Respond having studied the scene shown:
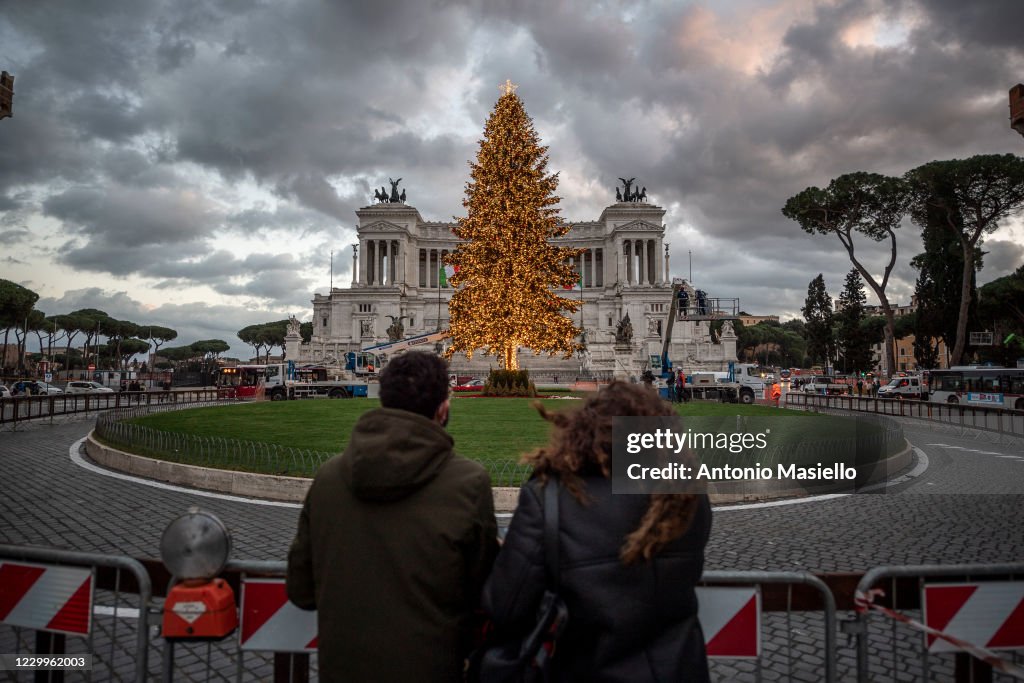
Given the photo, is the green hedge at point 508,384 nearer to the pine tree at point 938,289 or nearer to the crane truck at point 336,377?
the crane truck at point 336,377

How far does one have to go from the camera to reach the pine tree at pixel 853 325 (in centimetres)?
6369

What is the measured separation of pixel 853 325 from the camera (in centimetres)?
6394

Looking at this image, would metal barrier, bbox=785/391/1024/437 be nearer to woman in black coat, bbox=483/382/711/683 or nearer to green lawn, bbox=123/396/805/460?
green lawn, bbox=123/396/805/460

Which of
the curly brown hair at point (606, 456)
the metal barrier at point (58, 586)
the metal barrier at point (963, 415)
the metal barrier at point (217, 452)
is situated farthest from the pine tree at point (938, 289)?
the metal barrier at point (58, 586)

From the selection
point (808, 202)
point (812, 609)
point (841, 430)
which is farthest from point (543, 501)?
point (808, 202)

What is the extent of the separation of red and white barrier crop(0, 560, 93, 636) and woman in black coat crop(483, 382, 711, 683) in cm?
219

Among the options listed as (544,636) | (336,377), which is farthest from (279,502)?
(336,377)

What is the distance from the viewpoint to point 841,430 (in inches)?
558

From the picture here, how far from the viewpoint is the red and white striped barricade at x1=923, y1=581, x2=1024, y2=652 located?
268 centimetres

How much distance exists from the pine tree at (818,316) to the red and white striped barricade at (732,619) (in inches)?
2966

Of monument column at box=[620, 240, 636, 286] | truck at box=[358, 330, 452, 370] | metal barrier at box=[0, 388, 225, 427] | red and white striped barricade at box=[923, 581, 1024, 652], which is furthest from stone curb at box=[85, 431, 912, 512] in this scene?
monument column at box=[620, 240, 636, 286]

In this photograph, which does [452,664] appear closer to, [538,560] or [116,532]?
[538,560]

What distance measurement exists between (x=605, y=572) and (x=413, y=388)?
93 cm

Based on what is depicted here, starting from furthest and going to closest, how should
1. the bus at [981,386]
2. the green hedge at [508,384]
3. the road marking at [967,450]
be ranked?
1. the green hedge at [508,384]
2. the bus at [981,386]
3. the road marking at [967,450]
